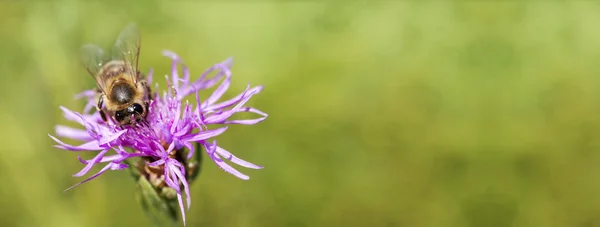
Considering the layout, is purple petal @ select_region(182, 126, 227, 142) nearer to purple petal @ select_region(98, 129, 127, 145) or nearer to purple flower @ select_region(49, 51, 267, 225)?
purple flower @ select_region(49, 51, 267, 225)

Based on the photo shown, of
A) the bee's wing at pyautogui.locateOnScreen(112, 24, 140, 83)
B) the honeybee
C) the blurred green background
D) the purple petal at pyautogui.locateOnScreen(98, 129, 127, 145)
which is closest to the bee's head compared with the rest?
the honeybee

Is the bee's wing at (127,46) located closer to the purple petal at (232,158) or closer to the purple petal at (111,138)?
the purple petal at (111,138)

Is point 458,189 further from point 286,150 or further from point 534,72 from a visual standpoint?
point 534,72

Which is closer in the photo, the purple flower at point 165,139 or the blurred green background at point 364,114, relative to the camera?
→ the purple flower at point 165,139

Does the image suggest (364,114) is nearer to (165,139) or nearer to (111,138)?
(165,139)

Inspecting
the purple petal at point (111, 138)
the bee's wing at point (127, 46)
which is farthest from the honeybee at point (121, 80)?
the purple petal at point (111, 138)

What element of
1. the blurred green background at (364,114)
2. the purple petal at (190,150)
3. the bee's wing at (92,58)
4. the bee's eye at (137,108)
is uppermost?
the bee's wing at (92,58)

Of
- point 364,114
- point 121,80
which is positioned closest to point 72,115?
point 121,80
